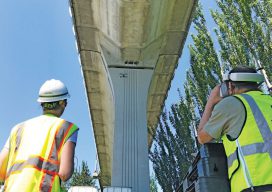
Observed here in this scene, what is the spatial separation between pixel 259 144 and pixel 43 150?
134cm

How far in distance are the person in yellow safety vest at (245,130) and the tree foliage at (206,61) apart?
7.63 m

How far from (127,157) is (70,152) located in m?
9.96

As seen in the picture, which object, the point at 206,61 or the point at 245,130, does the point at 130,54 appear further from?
the point at 245,130

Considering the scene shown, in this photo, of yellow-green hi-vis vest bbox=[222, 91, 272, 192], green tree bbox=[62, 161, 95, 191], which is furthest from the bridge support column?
green tree bbox=[62, 161, 95, 191]

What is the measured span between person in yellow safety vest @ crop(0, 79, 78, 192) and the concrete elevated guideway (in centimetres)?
915

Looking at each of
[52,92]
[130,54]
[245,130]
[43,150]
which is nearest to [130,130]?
[130,54]

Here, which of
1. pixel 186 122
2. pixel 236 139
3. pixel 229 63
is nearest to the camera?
pixel 236 139

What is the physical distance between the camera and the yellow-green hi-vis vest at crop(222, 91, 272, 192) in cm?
173

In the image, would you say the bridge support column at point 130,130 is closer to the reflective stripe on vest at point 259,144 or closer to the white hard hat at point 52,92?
the white hard hat at point 52,92

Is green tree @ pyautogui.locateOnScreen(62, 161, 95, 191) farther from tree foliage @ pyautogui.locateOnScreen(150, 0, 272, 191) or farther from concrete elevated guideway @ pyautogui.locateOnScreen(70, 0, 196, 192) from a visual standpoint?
concrete elevated guideway @ pyautogui.locateOnScreen(70, 0, 196, 192)

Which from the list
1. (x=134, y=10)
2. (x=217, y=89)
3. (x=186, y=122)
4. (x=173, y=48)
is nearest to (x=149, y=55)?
(x=173, y=48)

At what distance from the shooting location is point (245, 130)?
1.88 metres

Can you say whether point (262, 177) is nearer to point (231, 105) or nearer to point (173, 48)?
point (231, 105)

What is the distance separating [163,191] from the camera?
2055 centimetres
